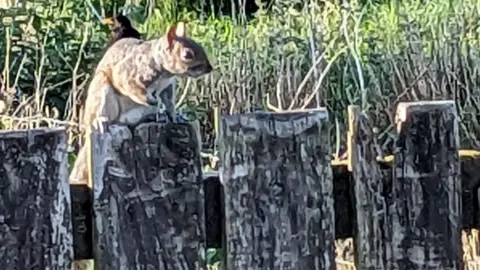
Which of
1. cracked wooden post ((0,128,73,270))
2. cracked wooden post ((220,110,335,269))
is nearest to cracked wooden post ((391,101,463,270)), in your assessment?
cracked wooden post ((220,110,335,269))

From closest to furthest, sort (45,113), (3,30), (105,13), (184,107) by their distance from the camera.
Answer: (45,113)
(184,107)
(3,30)
(105,13)

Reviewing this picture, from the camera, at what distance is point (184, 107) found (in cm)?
497

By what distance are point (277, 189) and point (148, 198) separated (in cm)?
20

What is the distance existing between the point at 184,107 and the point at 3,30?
1.03 m

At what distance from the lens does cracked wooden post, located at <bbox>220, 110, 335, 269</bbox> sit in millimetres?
1829

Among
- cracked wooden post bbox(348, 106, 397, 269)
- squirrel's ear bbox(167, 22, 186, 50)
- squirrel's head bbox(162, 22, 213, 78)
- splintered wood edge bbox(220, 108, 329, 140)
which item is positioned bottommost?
cracked wooden post bbox(348, 106, 397, 269)

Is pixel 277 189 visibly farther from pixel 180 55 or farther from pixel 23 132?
pixel 180 55

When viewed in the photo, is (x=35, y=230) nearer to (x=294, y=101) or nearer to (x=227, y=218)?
(x=227, y=218)

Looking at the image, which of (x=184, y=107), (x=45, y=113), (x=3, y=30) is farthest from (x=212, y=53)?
(x=45, y=113)

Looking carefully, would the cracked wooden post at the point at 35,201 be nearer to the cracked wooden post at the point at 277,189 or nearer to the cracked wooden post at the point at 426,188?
the cracked wooden post at the point at 277,189

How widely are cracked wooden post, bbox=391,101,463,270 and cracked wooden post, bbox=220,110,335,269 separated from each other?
4.8 inches

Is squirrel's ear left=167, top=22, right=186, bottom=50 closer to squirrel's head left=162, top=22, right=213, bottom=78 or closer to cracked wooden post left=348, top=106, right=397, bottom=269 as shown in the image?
squirrel's head left=162, top=22, right=213, bottom=78

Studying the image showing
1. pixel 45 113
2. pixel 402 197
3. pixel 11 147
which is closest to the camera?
pixel 11 147

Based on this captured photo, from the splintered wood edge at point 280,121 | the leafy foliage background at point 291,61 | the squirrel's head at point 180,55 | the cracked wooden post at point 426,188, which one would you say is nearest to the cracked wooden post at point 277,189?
the splintered wood edge at point 280,121
